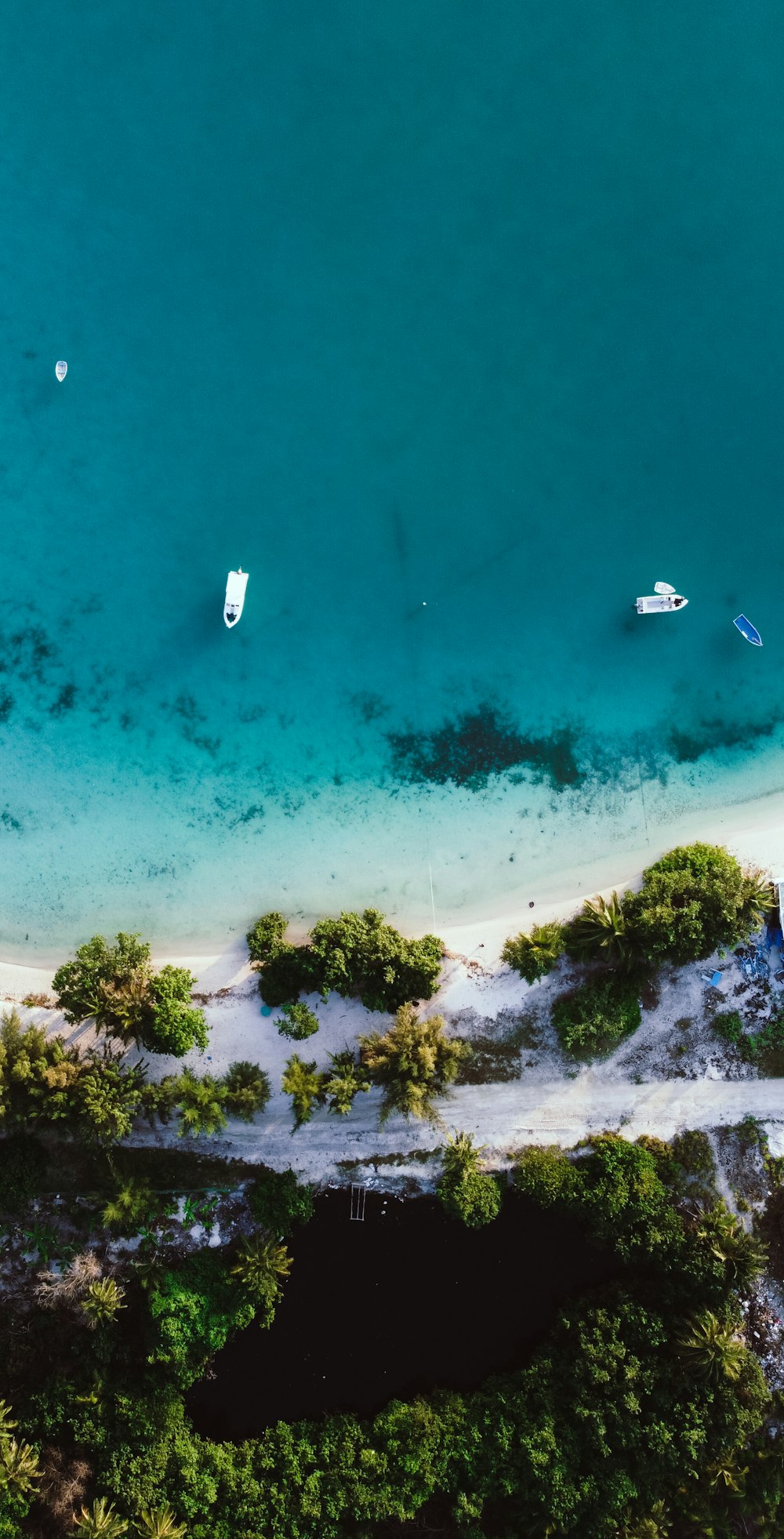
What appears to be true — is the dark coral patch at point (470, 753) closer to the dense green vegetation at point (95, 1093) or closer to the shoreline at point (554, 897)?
the shoreline at point (554, 897)

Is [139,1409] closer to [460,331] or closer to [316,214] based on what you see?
[460,331]

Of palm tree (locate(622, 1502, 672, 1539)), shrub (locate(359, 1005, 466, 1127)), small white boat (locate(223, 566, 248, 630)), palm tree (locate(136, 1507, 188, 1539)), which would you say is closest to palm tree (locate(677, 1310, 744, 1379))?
palm tree (locate(622, 1502, 672, 1539))

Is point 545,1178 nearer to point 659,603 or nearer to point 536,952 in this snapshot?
point 536,952

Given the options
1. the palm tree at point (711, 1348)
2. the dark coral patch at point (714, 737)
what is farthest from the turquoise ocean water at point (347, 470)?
the palm tree at point (711, 1348)

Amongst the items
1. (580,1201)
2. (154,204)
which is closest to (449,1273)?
(580,1201)

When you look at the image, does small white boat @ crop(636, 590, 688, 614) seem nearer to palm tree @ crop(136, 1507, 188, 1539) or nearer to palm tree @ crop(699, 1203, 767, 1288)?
palm tree @ crop(699, 1203, 767, 1288)

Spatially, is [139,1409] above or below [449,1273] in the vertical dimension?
below
